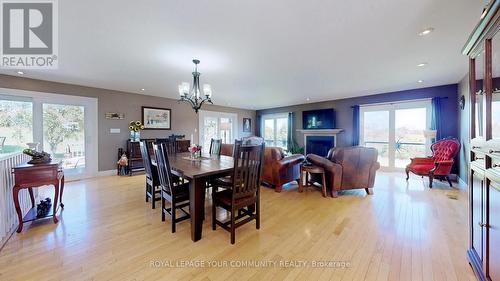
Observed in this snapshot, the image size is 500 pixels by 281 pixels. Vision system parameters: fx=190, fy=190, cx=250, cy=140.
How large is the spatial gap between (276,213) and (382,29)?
8.90 ft

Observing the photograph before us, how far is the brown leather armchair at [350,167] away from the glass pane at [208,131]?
16.1ft

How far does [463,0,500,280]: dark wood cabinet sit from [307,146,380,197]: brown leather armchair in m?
1.81

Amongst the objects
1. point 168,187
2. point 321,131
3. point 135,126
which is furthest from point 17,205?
point 321,131

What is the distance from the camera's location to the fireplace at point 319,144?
270 inches

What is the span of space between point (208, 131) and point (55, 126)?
14.1ft

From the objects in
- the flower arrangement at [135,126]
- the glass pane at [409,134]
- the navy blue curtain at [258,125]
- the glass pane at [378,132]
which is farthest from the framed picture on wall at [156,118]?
the glass pane at [409,134]

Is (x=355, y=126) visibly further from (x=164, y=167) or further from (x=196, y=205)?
(x=164, y=167)

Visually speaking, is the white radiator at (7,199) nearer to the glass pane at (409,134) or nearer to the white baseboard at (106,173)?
the white baseboard at (106,173)

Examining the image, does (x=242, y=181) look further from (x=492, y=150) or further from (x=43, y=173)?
(x=43, y=173)

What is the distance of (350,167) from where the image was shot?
138 inches

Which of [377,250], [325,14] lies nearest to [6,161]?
[325,14]

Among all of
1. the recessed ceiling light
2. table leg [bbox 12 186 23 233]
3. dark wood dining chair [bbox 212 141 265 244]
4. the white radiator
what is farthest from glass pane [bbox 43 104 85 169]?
the recessed ceiling light

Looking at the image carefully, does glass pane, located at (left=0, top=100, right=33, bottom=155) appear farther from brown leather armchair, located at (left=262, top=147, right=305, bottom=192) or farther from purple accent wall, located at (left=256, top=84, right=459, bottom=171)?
purple accent wall, located at (left=256, top=84, right=459, bottom=171)

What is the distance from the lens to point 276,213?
280 cm
